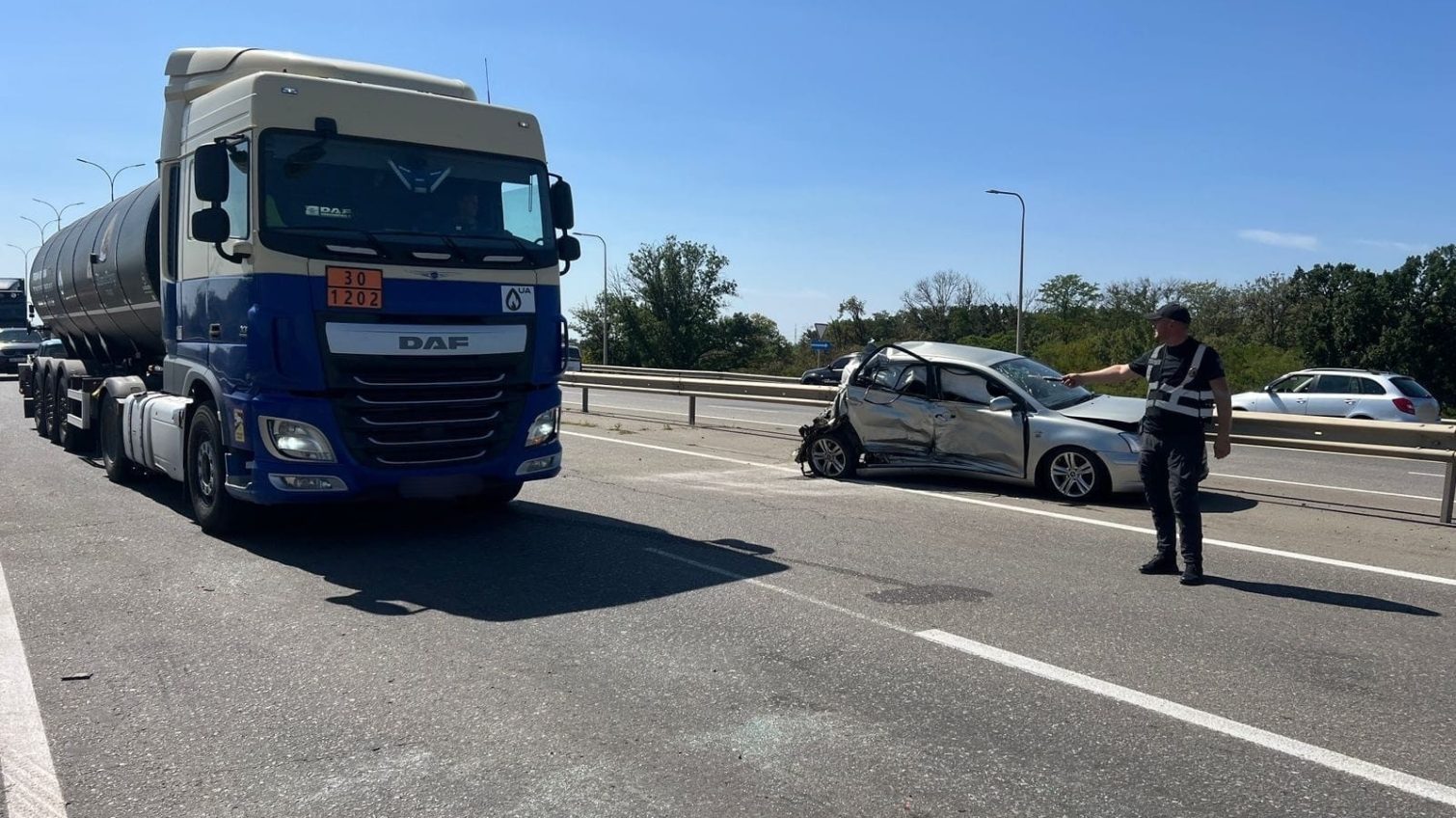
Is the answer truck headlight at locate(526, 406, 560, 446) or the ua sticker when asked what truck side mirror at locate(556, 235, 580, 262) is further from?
truck headlight at locate(526, 406, 560, 446)

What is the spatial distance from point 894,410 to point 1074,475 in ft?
6.93

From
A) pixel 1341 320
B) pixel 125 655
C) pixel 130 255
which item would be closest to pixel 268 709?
pixel 125 655

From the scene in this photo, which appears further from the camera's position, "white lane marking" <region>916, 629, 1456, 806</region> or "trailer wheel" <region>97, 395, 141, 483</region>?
"trailer wheel" <region>97, 395, 141, 483</region>

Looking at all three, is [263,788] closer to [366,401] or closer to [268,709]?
[268,709]

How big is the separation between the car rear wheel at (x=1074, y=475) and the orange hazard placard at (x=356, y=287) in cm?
646

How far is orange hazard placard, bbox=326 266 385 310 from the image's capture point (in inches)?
301

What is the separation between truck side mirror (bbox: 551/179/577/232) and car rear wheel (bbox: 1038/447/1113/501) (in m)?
5.19

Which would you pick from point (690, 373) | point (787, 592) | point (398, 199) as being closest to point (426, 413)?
point (398, 199)

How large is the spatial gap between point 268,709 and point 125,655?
130 cm

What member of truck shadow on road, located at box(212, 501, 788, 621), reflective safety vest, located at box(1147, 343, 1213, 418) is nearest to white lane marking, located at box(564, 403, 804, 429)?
truck shadow on road, located at box(212, 501, 788, 621)

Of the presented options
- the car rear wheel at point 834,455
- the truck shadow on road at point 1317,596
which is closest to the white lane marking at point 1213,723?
the truck shadow on road at point 1317,596

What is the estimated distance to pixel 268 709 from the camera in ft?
15.5

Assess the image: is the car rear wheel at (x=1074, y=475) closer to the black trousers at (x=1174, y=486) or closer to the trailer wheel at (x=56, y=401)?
the black trousers at (x=1174, y=486)

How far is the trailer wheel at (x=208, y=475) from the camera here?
841 centimetres
